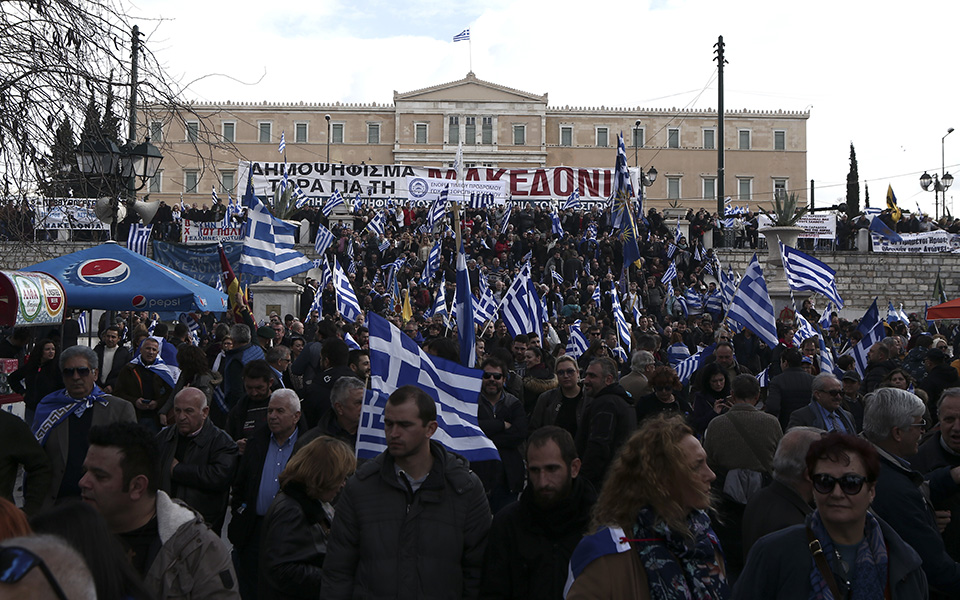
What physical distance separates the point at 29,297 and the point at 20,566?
705 cm

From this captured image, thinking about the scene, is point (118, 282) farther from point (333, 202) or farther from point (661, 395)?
point (333, 202)

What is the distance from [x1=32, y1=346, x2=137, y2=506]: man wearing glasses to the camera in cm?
521

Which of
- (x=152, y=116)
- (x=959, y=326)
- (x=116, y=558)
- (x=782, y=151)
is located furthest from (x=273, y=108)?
(x=116, y=558)

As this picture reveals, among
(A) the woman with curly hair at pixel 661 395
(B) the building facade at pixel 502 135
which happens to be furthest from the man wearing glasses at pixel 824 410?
(B) the building facade at pixel 502 135

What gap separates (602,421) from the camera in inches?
244

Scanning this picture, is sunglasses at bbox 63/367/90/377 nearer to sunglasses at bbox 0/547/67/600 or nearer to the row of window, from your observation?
sunglasses at bbox 0/547/67/600

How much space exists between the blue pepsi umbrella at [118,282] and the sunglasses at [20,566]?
8.65 metres

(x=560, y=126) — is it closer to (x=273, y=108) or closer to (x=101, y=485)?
(x=273, y=108)

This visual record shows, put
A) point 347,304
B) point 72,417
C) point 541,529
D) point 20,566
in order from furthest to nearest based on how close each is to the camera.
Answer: point 347,304 → point 72,417 → point 541,529 → point 20,566

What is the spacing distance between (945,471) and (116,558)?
11.5 ft

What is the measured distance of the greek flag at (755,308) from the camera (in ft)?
36.7

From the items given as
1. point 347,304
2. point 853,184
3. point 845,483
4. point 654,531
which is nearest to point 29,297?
point 347,304

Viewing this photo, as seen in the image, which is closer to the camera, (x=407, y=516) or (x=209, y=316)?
(x=407, y=516)

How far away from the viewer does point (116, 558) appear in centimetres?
210
